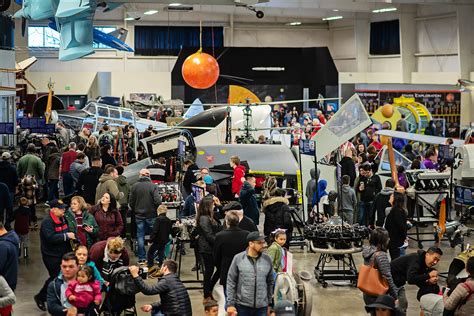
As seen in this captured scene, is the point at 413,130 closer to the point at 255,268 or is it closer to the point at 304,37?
the point at 304,37

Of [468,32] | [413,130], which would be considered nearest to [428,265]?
[413,130]

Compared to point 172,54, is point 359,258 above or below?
below

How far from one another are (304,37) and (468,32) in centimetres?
1117

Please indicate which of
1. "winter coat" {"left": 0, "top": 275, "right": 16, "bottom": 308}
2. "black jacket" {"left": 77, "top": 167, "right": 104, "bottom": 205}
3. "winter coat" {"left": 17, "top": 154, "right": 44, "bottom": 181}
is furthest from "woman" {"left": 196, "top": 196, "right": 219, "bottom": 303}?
"winter coat" {"left": 17, "top": 154, "right": 44, "bottom": 181}

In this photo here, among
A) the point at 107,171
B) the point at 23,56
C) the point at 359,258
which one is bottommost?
the point at 359,258

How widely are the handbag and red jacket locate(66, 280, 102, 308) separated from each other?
7.76 feet

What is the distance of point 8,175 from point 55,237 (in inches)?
236

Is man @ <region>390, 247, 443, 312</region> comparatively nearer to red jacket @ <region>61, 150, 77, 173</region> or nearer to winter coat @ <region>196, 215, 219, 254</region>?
winter coat @ <region>196, 215, 219, 254</region>

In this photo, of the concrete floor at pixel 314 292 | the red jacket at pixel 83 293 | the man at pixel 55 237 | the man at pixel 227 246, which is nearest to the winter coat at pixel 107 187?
the concrete floor at pixel 314 292

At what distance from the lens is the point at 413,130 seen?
26469 mm

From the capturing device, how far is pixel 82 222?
10.4m

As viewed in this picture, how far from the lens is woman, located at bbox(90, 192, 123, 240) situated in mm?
10883

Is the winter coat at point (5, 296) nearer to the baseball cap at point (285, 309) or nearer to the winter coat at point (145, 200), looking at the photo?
the baseball cap at point (285, 309)

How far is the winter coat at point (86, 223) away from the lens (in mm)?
10164
